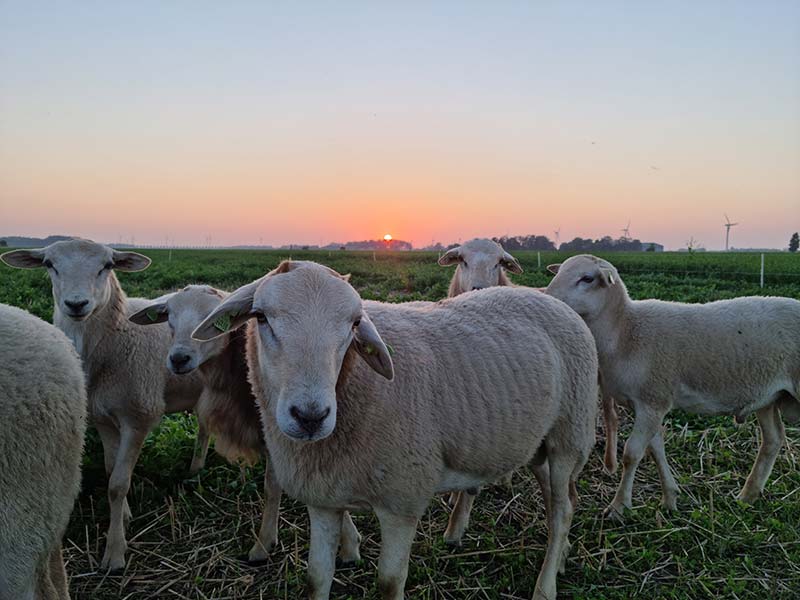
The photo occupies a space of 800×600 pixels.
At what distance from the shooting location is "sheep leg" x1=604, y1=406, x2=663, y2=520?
448cm

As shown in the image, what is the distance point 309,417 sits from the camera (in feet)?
7.25

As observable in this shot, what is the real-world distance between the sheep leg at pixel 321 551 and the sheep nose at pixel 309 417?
36.3 inches

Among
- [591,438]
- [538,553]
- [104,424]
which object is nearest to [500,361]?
[591,438]

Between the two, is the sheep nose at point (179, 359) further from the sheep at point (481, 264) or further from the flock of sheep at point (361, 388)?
the sheep at point (481, 264)

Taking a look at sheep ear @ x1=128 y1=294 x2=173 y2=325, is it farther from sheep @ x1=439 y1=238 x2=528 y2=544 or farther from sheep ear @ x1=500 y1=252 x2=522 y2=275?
sheep ear @ x1=500 y1=252 x2=522 y2=275

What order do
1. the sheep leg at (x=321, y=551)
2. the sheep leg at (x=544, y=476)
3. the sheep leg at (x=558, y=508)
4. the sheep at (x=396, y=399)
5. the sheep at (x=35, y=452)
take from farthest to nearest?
the sheep leg at (x=544, y=476)
the sheep leg at (x=558, y=508)
the sheep leg at (x=321, y=551)
the sheep at (x=396, y=399)
the sheep at (x=35, y=452)

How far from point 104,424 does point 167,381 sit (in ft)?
1.81

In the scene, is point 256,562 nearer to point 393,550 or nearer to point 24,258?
point 393,550

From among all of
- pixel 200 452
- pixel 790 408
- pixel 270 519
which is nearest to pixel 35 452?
pixel 270 519

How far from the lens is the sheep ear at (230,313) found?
2648 mm

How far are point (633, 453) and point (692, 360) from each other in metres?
1.04

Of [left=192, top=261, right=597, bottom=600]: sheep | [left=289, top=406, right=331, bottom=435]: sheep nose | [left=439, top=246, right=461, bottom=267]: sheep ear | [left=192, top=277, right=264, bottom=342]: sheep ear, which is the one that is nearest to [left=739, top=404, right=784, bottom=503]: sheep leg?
[left=192, top=261, right=597, bottom=600]: sheep

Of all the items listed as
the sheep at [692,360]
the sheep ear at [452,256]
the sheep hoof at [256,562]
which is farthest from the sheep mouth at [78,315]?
the sheep at [692,360]

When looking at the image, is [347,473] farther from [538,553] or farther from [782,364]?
[782,364]
